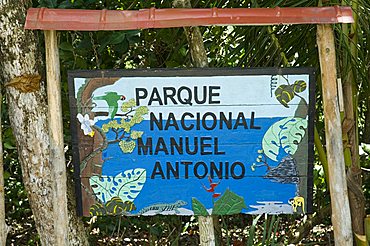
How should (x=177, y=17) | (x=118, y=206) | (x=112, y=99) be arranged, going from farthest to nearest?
(x=118, y=206), (x=112, y=99), (x=177, y=17)

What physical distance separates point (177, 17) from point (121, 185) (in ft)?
2.87

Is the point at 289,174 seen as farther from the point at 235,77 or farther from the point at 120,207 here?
the point at 120,207

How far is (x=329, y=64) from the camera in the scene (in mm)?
2857

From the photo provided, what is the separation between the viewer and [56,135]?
2.93 m

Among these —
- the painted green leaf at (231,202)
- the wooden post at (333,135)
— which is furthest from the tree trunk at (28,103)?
the wooden post at (333,135)

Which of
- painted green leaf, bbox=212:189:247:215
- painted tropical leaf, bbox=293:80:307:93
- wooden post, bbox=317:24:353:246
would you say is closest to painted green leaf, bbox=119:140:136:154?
painted green leaf, bbox=212:189:247:215

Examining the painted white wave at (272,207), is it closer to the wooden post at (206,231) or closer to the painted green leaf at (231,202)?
the painted green leaf at (231,202)

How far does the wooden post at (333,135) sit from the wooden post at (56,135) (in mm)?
1202

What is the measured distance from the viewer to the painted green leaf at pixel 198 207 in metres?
3.09

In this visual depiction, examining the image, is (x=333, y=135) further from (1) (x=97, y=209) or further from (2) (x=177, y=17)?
(1) (x=97, y=209)

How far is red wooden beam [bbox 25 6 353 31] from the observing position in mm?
2736

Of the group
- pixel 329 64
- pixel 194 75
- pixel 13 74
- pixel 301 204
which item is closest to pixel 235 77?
pixel 194 75

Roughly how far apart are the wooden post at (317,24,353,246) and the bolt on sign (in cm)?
12

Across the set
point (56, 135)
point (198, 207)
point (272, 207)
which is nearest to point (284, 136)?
point (272, 207)
